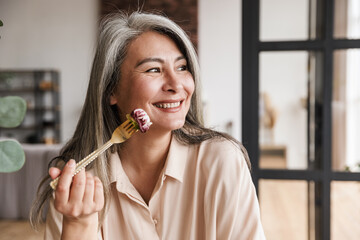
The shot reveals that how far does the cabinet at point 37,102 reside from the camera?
22.3ft

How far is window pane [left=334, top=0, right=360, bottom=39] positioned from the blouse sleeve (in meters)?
0.55

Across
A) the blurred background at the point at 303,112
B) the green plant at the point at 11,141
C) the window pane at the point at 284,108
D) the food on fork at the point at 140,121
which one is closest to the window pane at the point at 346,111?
the blurred background at the point at 303,112

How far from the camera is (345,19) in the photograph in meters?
1.28

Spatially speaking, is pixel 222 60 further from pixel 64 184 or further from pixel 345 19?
pixel 64 184

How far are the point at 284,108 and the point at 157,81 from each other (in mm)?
581

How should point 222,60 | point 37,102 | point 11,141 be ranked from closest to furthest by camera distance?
1. point 11,141
2. point 222,60
3. point 37,102

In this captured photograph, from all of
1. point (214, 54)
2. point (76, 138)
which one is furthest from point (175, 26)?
point (214, 54)

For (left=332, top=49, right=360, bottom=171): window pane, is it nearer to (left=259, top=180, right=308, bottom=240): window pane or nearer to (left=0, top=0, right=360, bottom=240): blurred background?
(left=0, top=0, right=360, bottom=240): blurred background

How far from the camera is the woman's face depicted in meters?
1.10

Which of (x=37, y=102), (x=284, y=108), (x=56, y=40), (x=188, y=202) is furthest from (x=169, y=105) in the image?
(x=56, y=40)

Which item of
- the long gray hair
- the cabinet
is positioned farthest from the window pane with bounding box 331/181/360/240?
the cabinet

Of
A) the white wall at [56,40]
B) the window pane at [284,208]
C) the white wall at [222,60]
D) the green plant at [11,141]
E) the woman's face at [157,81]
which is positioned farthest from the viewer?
the white wall at [56,40]

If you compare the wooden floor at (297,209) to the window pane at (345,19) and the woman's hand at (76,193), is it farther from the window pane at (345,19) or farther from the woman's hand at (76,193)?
the woman's hand at (76,193)

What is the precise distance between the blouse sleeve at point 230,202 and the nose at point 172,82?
0.82 ft
